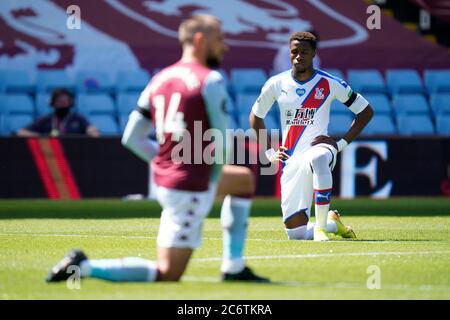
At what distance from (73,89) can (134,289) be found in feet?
46.8

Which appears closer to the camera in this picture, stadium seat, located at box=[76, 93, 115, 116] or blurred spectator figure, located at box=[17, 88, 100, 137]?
blurred spectator figure, located at box=[17, 88, 100, 137]

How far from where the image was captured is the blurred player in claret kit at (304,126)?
39.3ft

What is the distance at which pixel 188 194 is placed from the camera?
7797 millimetres

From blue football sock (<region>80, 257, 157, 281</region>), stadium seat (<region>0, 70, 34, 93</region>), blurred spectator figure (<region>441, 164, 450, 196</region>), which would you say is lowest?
blurred spectator figure (<region>441, 164, 450, 196</region>)

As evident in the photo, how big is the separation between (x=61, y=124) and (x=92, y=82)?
11.6ft

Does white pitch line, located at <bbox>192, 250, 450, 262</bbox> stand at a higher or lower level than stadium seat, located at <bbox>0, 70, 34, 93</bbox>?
lower

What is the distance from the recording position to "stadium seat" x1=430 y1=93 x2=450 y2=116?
73.4ft

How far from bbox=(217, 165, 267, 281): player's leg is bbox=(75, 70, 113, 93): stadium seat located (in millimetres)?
13739

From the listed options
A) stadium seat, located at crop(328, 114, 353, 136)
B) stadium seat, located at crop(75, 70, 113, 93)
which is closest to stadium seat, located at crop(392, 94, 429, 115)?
stadium seat, located at crop(328, 114, 353, 136)

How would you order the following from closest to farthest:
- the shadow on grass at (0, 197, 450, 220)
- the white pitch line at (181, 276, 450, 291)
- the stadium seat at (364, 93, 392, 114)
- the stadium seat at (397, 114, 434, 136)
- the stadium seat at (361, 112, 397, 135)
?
the white pitch line at (181, 276, 450, 291), the shadow on grass at (0, 197, 450, 220), the stadium seat at (361, 112, 397, 135), the stadium seat at (397, 114, 434, 136), the stadium seat at (364, 93, 392, 114)

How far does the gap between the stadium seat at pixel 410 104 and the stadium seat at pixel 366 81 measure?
0.34 m

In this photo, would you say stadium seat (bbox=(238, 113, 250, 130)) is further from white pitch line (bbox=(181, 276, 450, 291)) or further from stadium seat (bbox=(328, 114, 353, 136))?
white pitch line (bbox=(181, 276, 450, 291))

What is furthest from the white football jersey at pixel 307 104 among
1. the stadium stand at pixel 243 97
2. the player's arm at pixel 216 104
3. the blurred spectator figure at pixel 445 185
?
the stadium stand at pixel 243 97

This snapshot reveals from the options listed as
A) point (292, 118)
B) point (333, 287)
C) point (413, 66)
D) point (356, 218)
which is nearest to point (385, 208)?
point (356, 218)
